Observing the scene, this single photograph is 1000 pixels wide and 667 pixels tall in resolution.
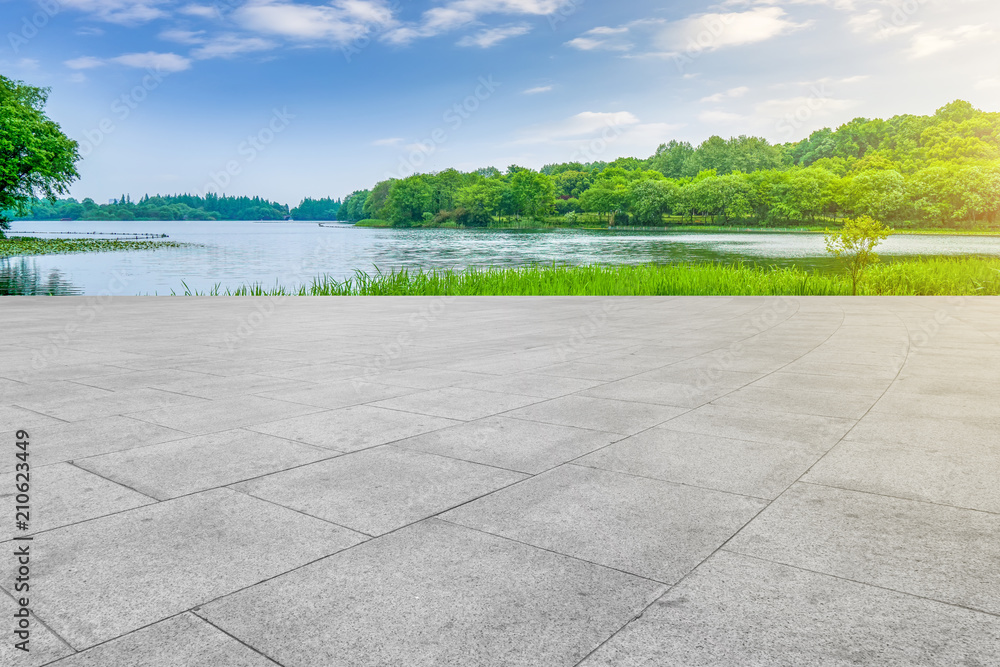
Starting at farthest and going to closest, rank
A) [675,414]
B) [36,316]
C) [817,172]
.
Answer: [817,172] < [36,316] < [675,414]

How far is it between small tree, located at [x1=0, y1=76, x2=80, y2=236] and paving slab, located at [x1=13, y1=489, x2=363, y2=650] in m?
47.4

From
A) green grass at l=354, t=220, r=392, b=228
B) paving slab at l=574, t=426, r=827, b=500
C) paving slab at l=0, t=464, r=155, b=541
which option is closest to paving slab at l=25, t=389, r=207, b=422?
paving slab at l=0, t=464, r=155, b=541

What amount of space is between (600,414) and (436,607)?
302cm

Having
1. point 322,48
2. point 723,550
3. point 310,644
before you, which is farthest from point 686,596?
point 322,48

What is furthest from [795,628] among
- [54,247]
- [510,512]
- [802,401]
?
[54,247]

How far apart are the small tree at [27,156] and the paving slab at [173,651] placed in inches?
1908

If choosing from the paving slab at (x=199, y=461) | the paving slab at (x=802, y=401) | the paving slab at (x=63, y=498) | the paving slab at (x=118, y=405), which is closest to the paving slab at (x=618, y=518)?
the paving slab at (x=199, y=461)

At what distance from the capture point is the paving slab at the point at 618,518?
8.98ft

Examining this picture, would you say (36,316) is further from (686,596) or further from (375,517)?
(686,596)

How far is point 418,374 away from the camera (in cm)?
679

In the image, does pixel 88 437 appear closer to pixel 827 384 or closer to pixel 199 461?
pixel 199 461

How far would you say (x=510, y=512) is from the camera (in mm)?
3180

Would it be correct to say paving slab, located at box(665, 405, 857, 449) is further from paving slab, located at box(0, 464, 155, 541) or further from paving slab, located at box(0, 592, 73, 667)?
paving slab, located at box(0, 592, 73, 667)

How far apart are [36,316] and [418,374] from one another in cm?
959
